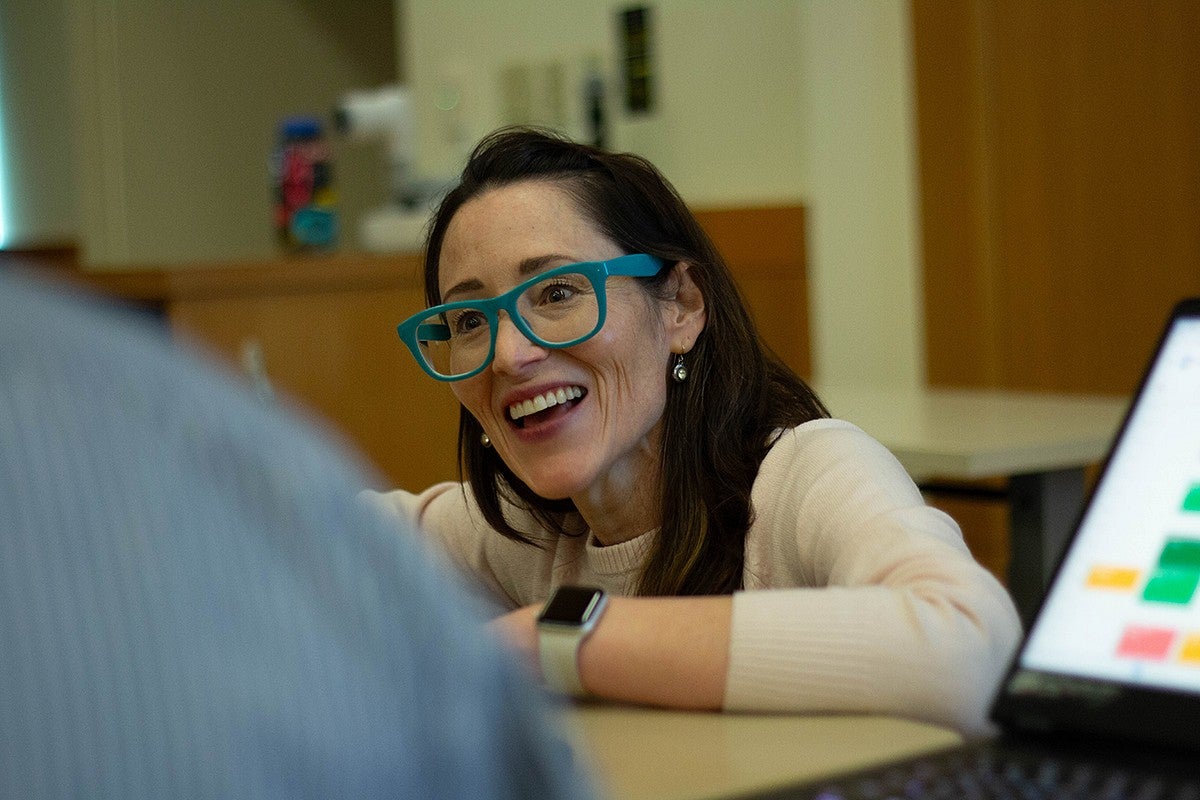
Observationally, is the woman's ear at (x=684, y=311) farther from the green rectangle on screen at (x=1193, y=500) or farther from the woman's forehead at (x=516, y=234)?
the green rectangle on screen at (x=1193, y=500)

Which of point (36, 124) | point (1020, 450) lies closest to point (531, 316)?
point (1020, 450)

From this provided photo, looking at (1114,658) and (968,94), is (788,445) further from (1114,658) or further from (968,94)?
(968,94)

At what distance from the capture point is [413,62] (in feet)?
14.7

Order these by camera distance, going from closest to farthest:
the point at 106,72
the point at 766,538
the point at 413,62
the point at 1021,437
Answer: the point at 766,538, the point at 1021,437, the point at 413,62, the point at 106,72

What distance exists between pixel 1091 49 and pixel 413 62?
2.15 m

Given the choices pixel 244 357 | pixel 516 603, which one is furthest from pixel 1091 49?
pixel 516 603

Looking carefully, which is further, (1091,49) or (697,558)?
(1091,49)

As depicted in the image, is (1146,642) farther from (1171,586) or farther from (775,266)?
(775,266)

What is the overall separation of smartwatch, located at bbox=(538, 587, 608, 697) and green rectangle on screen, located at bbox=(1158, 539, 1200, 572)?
0.30 m

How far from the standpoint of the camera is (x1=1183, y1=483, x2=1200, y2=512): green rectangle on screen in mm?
673

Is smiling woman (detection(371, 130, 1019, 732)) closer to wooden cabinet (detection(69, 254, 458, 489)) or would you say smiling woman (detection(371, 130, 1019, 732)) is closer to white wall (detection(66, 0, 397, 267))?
wooden cabinet (detection(69, 254, 458, 489))

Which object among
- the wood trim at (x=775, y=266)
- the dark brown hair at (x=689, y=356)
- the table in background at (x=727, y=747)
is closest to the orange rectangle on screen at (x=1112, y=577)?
the table in background at (x=727, y=747)

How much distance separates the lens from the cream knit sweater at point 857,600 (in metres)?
0.74

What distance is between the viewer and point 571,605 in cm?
81
